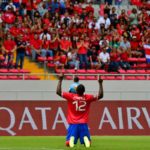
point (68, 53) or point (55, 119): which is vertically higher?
point (68, 53)

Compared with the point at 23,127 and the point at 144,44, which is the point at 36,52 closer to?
the point at 144,44

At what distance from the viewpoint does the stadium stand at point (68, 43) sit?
95.5 feet

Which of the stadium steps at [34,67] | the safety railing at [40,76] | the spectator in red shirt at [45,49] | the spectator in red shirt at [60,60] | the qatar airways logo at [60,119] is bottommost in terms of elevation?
the qatar airways logo at [60,119]

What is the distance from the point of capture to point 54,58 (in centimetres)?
2972

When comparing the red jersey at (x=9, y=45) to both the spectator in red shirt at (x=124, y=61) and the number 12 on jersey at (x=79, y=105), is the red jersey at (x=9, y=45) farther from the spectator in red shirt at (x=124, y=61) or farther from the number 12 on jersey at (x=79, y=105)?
the number 12 on jersey at (x=79, y=105)

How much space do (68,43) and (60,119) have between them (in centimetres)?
710

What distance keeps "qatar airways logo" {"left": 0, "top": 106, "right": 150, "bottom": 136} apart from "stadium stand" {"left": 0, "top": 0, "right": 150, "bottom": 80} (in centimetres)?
406

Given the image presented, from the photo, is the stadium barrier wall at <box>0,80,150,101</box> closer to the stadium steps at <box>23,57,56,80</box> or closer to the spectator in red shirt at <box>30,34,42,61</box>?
the stadium steps at <box>23,57,56,80</box>

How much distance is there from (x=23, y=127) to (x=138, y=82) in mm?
7649

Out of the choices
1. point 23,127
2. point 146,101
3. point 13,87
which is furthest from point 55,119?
point 13,87

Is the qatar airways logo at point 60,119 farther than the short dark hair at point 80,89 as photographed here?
Yes

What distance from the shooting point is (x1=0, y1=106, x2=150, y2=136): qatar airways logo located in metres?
23.3

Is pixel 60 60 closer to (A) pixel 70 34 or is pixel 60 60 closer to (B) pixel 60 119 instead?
(A) pixel 70 34

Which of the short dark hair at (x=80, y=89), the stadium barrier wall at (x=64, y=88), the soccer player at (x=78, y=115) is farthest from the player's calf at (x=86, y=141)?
the stadium barrier wall at (x=64, y=88)
